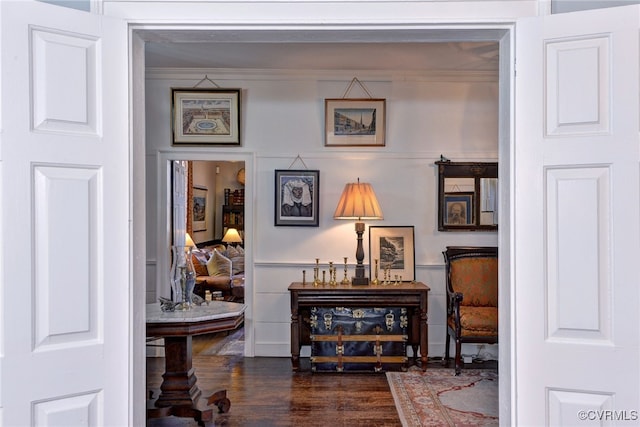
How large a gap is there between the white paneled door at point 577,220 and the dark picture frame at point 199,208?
6647mm

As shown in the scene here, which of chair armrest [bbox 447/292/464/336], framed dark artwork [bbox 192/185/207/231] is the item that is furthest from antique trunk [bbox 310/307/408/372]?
framed dark artwork [bbox 192/185/207/231]

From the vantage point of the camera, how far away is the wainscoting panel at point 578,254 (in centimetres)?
149

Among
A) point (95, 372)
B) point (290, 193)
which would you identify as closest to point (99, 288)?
point (95, 372)

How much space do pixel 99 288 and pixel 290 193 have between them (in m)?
2.95

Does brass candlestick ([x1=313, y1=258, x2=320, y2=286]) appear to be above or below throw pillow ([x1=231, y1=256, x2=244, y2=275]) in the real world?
above

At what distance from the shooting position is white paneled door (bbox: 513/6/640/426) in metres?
1.47

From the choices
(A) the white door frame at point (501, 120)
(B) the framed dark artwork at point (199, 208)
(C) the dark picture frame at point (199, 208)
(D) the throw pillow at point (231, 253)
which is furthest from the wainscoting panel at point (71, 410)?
(B) the framed dark artwork at point (199, 208)

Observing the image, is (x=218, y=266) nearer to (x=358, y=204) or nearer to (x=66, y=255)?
(x=358, y=204)

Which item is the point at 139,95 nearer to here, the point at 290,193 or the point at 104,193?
the point at 104,193

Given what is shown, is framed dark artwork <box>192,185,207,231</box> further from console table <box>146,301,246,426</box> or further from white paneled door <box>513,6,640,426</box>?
white paneled door <box>513,6,640,426</box>

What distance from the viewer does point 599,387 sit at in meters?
1.49

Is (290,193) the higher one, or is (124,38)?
(124,38)

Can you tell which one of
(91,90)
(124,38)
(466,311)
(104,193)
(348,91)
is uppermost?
(348,91)

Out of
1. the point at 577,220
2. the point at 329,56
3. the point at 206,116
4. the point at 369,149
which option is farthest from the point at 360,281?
the point at 577,220
